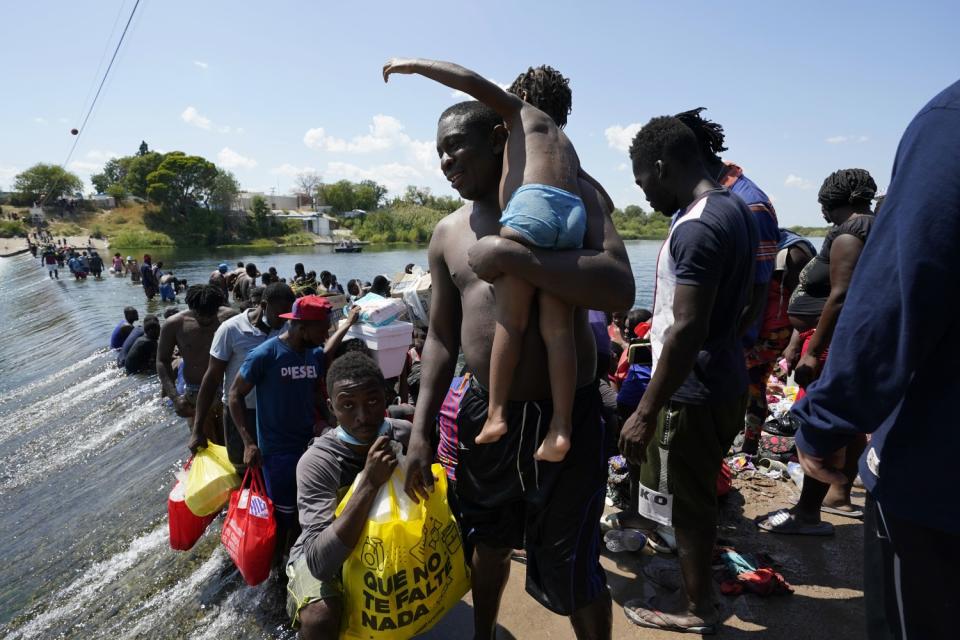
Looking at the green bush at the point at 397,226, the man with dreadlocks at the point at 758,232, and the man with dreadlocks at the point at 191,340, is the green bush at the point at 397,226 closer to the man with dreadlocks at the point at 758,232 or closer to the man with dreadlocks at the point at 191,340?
the man with dreadlocks at the point at 191,340

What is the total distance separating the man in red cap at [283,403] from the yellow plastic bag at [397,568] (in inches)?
45.6

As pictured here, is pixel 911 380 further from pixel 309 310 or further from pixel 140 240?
pixel 140 240

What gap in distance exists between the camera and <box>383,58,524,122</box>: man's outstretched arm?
173 centimetres

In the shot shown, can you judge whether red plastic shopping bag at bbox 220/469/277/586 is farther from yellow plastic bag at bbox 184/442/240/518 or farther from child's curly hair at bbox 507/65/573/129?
child's curly hair at bbox 507/65/573/129

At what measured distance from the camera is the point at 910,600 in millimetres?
1229

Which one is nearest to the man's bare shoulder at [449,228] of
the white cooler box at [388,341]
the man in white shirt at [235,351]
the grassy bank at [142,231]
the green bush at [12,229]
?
the man in white shirt at [235,351]

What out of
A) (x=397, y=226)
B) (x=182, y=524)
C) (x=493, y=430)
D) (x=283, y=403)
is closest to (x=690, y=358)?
(x=493, y=430)

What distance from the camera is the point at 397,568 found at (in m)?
2.07

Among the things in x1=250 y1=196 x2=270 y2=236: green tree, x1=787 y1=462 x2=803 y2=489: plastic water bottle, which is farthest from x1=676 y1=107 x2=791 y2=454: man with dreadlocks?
x1=250 y1=196 x2=270 y2=236: green tree

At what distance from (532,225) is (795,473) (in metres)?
3.45

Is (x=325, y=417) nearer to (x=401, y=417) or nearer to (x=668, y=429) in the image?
(x=401, y=417)

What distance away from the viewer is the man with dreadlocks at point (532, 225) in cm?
160

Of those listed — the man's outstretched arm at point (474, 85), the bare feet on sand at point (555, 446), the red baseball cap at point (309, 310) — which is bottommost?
the bare feet on sand at point (555, 446)

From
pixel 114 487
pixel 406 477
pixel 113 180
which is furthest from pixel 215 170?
pixel 406 477
